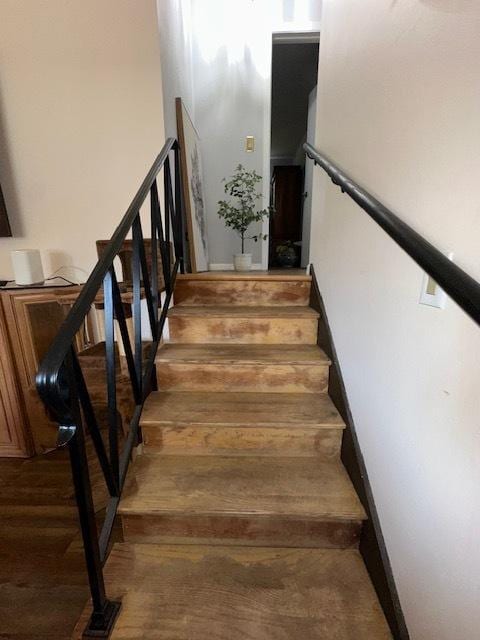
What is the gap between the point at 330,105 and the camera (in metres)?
1.46

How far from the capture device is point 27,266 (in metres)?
1.99

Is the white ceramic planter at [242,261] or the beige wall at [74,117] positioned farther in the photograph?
the white ceramic planter at [242,261]

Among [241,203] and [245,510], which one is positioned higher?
[241,203]

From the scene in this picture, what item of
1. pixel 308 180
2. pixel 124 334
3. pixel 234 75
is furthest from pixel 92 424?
pixel 308 180

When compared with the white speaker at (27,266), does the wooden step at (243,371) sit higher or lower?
lower

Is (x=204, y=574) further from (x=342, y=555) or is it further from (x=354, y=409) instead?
(x=354, y=409)

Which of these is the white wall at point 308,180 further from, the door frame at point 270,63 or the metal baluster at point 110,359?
the metal baluster at point 110,359

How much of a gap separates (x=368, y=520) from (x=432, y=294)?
784mm

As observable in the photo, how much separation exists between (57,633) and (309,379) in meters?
1.46

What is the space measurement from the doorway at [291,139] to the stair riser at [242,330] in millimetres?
2868

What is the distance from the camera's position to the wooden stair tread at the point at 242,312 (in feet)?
5.53

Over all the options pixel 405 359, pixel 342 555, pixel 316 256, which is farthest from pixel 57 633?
pixel 316 256

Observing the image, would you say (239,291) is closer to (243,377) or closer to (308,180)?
(243,377)

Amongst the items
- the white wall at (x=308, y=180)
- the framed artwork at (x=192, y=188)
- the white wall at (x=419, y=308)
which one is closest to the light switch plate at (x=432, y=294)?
the white wall at (x=419, y=308)
